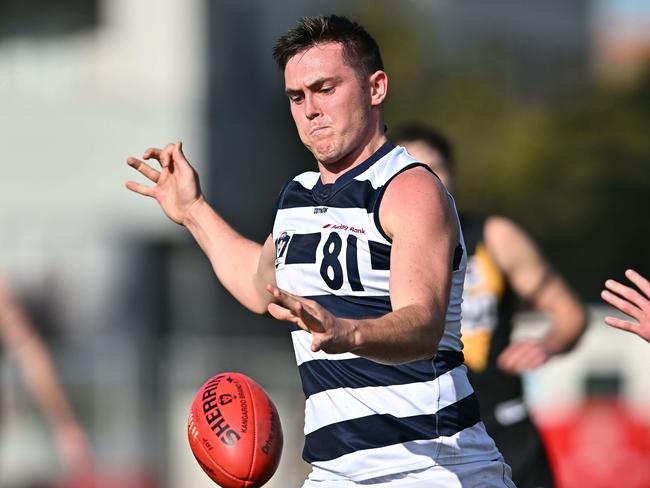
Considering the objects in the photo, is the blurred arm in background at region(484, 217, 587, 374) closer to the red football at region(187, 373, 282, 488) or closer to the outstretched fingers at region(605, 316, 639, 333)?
the outstretched fingers at region(605, 316, 639, 333)

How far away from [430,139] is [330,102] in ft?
8.13

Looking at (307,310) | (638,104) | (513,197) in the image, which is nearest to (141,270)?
(513,197)

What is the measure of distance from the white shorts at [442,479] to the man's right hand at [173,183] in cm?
148

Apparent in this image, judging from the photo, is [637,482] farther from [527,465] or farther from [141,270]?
[141,270]

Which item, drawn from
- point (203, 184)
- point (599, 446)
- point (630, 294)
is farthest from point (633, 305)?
point (203, 184)

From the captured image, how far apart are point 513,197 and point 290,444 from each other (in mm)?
10962

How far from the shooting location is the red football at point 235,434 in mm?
5180

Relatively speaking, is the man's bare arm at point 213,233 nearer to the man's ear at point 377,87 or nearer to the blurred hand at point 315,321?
the man's ear at point 377,87

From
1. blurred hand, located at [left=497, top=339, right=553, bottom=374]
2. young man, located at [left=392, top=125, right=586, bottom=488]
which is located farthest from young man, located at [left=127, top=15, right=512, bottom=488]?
young man, located at [left=392, top=125, right=586, bottom=488]

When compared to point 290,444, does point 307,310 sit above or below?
above

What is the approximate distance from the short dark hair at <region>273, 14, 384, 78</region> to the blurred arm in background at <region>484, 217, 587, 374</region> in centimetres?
271

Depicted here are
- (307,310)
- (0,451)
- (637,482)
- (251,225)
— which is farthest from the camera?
(251,225)

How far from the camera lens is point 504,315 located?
7719mm

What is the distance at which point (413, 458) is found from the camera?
4.82 m
